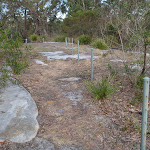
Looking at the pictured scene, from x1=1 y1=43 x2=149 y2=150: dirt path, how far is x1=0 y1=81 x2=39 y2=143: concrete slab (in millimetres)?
116

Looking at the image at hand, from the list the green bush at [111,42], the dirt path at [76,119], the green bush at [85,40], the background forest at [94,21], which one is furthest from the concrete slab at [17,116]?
the green bush at [85,40]

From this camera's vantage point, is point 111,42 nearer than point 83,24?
Yes

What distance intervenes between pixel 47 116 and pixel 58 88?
1.61 metres

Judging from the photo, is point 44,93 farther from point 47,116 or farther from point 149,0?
point 149,0

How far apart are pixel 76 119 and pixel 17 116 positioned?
1.00 metres

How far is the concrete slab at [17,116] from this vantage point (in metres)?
2.90

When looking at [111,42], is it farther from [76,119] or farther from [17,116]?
[17,116]

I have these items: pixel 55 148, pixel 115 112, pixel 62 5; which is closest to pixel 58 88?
pixel 115 112

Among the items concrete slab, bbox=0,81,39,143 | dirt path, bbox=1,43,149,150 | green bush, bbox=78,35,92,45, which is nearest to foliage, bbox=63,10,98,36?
green bush, bbox=78,35,92,45

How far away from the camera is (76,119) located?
3.55 meters

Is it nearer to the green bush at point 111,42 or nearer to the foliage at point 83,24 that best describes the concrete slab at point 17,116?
the green bush at point 111,42

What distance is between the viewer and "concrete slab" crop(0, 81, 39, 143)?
2900 mm

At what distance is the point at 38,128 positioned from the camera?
3.21 metres

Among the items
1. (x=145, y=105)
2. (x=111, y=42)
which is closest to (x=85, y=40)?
(x=111, y=42)
